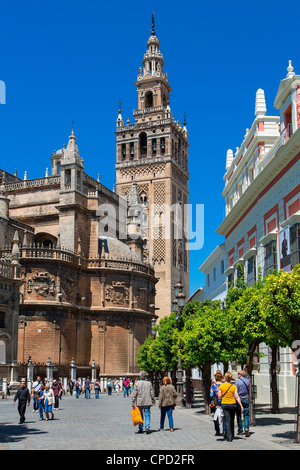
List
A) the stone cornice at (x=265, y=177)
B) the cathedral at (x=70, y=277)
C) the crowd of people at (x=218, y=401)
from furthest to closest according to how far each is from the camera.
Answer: the cathedral at (x=70, y=277), the stone cornice at (x=265, y=177), the crowd of people at (x=218, y=401)

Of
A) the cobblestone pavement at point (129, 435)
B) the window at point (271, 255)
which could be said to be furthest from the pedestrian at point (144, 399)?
the window at point (271, 255)

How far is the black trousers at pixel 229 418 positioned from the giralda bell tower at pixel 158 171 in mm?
49611

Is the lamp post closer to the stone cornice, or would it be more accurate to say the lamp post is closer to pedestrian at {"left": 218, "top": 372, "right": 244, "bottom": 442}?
the stone cornice

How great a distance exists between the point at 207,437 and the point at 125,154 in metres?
60.6

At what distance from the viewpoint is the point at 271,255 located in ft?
73.3

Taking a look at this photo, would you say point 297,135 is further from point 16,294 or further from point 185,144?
point 185,144

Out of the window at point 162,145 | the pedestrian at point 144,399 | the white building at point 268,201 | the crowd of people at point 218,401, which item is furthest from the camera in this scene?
the window at point 162,145

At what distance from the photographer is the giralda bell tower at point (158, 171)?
6384cm

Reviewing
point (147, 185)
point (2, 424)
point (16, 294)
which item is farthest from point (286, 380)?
point (147, 185)

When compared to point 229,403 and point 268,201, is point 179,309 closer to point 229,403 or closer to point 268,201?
point 268,201

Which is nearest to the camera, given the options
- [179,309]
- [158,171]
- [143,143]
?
[179,309]

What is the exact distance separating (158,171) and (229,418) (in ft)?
189

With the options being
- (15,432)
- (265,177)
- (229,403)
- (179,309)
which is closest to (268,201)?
(265,177)

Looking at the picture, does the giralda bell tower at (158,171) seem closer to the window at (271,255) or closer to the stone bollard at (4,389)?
the stone bollard at (4,389)
